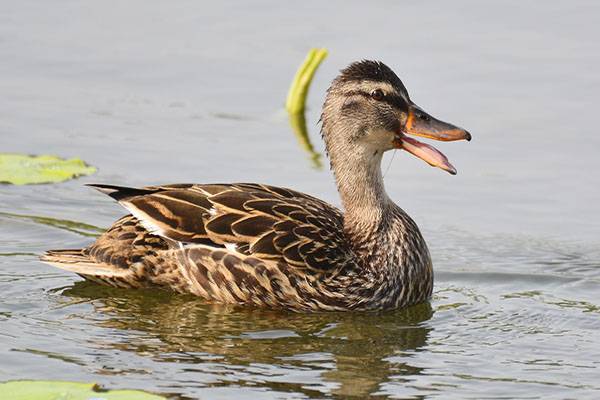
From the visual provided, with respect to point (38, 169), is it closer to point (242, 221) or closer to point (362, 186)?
point (242, 221)

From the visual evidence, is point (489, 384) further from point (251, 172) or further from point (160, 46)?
point (160, 46)

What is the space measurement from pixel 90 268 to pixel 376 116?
2.55 meters

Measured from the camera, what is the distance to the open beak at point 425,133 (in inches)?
454

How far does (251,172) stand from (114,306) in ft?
10.5

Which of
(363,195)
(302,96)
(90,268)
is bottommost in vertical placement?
(90,268)

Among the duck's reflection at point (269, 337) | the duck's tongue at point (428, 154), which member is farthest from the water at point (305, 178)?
the duck's tongue at point (428, 154)

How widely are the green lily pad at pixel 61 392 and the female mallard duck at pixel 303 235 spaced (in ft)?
8.12

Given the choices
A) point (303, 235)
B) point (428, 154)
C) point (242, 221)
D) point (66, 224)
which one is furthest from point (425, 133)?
point (66, 224)

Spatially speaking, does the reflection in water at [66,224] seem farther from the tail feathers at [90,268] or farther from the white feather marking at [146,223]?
the white feather marking at [146,223]

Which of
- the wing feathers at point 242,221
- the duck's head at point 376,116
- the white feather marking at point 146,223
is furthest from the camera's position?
the duck's head at point 376,116

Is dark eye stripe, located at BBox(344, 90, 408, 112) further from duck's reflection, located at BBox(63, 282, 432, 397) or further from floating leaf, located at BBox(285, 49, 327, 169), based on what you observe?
floating leaf, located at BBox(285, 49, 327, 169)

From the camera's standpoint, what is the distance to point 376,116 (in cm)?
1169

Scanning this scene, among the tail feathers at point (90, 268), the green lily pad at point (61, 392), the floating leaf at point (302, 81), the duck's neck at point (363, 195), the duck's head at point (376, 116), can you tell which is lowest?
the green lily pad at point (61, 392)

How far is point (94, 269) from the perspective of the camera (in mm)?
11547
